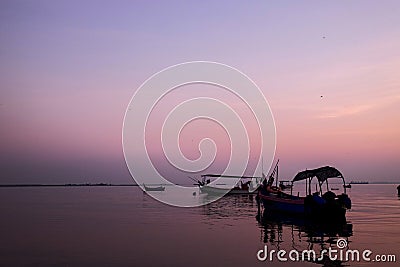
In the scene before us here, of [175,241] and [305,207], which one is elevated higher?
[305,207]

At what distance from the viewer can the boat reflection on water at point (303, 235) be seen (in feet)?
86.3

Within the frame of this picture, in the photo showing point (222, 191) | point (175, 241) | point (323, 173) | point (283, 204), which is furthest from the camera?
point (222, 191)

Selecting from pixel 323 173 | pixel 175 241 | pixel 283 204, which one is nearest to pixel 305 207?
pixel 323 173

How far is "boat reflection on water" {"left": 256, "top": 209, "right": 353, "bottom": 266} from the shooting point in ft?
86.3

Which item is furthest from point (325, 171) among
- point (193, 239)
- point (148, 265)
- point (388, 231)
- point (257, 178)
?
point (257, 178)

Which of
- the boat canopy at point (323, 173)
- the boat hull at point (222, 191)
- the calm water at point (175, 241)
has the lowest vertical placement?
the calm water at point (175, 241)

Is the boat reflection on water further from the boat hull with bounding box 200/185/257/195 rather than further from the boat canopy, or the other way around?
the boat hull with bounding box 200/185/257/195

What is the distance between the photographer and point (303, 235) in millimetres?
32281

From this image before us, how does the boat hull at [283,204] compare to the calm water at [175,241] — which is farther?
the boat hull at [283,204]

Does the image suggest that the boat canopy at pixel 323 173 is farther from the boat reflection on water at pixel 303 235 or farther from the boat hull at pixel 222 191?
the boat hull at pixel 222 191

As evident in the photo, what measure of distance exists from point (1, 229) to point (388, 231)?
100 ft

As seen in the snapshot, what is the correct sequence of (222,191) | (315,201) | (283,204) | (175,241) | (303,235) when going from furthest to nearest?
(222,191) → (283,204) → (315,201) → (303,235) → (175,241)

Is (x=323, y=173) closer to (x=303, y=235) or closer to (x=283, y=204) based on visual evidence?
(x=283, y=204)

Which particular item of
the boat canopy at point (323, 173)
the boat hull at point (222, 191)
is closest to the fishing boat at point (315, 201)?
the boat canopy at point (323, 173)
